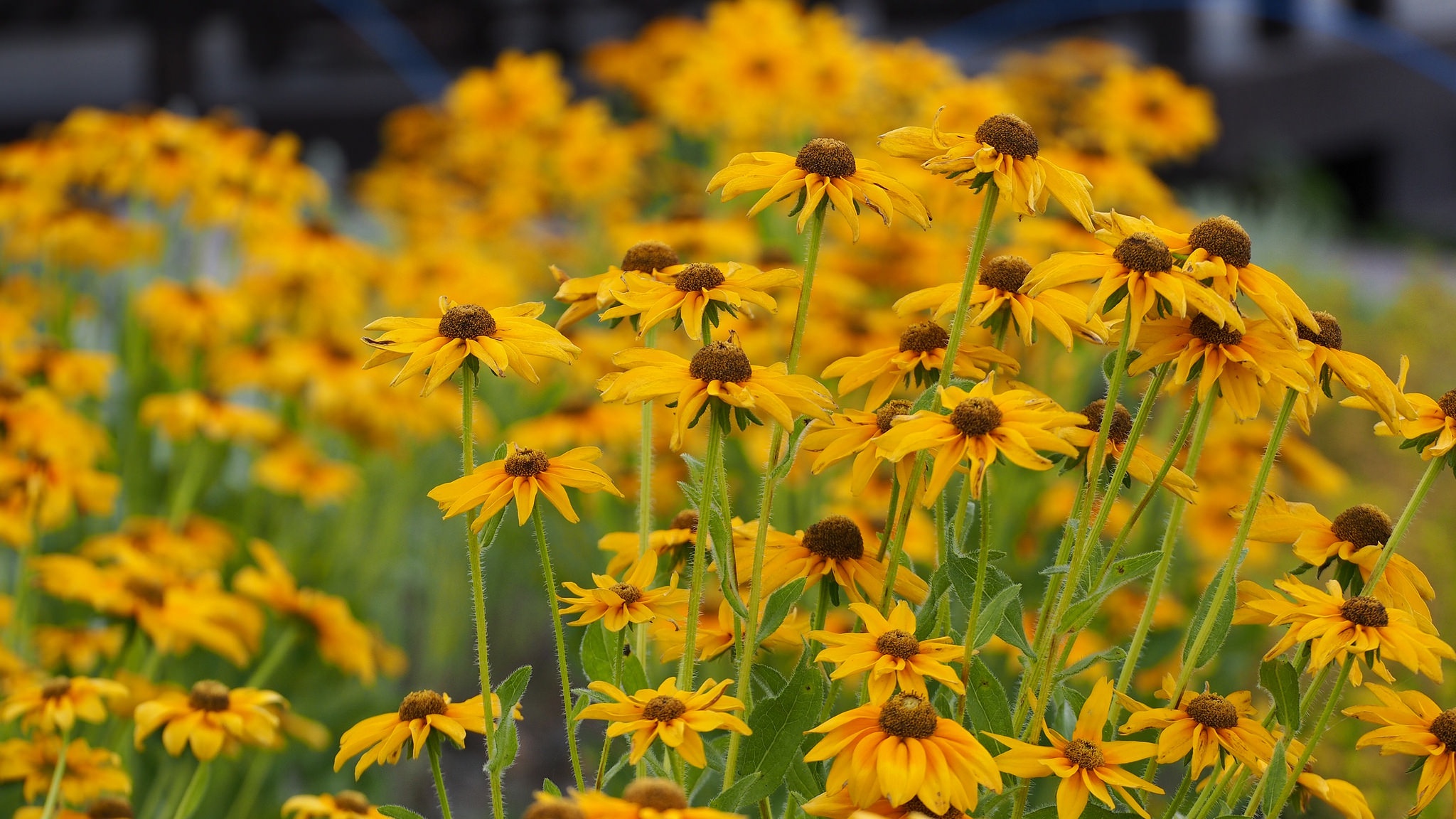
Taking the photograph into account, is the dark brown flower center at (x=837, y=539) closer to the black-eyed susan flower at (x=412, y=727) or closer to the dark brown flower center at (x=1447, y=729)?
the black-eyed susan flower at (x=412, y=727)

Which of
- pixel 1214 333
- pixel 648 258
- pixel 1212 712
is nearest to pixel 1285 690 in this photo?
pixel 1212 712

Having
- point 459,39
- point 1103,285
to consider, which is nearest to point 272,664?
point 1103,285

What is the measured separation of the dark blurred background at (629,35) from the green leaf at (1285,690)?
660 centimetres

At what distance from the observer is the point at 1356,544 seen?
1.05 meters

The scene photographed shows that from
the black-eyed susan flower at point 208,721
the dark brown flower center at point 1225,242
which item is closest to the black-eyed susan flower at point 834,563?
the dark brown flower center at point 1225,242

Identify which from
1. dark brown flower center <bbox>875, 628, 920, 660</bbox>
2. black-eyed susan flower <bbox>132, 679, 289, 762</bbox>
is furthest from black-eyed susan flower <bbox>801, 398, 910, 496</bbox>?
black-eyed susan flower <bbox>132, 679, 289, 762</bbox>

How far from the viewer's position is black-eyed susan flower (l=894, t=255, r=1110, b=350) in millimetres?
1012

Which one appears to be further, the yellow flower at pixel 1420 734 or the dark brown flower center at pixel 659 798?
the yellow flower at pixel 1420 734

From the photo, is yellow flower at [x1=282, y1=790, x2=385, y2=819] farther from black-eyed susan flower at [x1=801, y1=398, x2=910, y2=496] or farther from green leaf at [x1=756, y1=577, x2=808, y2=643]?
black-eyed susan flower at [x1=801, y1=398, x2=910, y2=496]

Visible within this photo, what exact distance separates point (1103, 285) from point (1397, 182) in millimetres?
10380

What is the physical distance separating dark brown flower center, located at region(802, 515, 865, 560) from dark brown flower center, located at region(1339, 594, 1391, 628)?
35cm

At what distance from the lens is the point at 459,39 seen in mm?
7527

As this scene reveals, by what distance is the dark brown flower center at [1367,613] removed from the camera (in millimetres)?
954

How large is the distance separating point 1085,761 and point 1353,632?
0.22m
